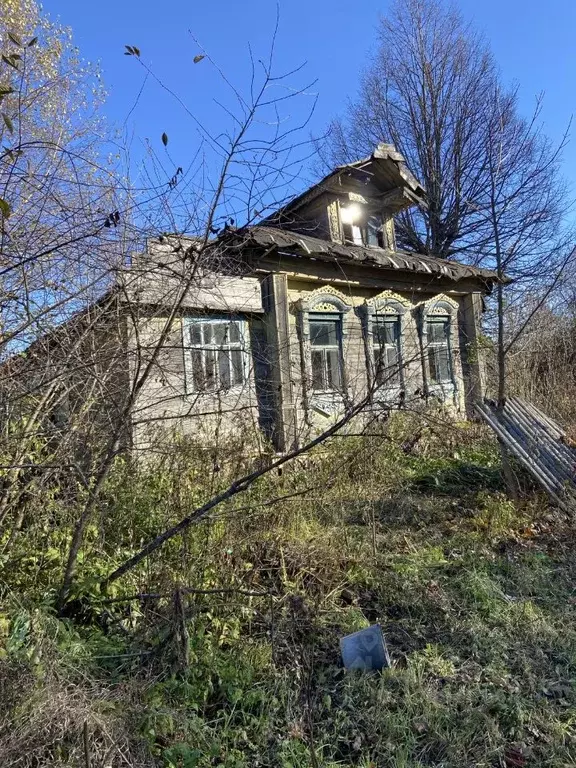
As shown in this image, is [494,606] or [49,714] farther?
[494,606]

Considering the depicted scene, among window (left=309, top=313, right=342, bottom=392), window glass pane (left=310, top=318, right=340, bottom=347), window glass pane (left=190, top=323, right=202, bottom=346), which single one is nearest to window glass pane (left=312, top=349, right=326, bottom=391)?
window (left=309, top=313, right=342, bottom=392)

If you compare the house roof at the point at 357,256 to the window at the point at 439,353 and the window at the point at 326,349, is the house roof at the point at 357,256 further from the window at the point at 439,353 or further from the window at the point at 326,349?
the window at the point at 326,349

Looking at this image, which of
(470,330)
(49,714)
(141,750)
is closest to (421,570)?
(141,750)

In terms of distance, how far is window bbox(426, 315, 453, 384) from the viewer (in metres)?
10.4

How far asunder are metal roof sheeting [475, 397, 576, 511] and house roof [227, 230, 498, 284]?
8.97ft

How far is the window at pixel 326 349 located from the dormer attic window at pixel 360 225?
7.70ft

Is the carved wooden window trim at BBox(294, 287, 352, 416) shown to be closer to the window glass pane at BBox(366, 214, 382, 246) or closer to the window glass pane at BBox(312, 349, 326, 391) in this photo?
the window glass pane at BBox(312, 349, 326, 391)

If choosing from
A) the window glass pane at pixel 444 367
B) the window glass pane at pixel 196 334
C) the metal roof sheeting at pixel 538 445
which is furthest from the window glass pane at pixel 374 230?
the metal roof sheeting at pixel 538 445

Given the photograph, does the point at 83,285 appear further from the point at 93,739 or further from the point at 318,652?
the point at 318,652

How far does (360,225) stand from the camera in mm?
10680

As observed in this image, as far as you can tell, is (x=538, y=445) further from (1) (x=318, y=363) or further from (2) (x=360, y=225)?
(2) (x=360, y=225)

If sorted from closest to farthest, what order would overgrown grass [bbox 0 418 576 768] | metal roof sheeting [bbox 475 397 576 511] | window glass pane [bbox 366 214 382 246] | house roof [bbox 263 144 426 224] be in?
overgrown grass [bbox 0 418 576 768] < metal roof sheeting [bbox 475 397 576 511] < house roof [bbox 263 144 426 224] < window glass pane [bbox 366 214 382 246]

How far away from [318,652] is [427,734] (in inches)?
31.4

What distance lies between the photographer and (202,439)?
429 cm
